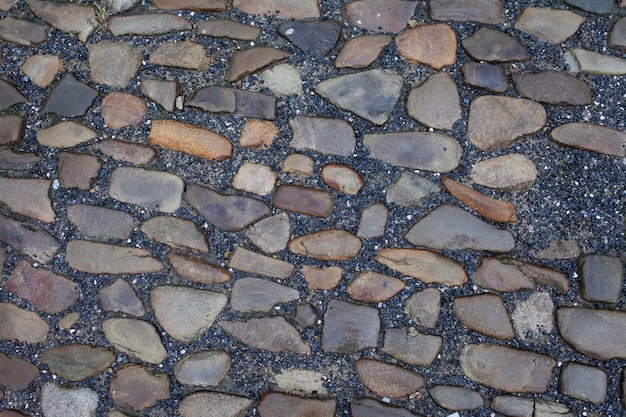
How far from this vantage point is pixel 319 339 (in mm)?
1974

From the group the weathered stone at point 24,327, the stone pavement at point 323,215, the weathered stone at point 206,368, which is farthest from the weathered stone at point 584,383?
the weathered stone at point 24,327

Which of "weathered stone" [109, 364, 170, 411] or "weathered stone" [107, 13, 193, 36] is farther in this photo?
"weathered stone" [107, 13, 193, 36]

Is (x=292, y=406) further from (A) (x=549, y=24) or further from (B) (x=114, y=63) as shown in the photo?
(A) (x=549, y=24)

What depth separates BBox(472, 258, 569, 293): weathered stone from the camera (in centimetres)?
196

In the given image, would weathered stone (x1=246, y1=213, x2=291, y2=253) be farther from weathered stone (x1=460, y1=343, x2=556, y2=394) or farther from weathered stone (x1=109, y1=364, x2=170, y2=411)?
weathered stone (x1=460, y1=343, x2=556, y2=394)

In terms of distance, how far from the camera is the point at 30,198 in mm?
2051

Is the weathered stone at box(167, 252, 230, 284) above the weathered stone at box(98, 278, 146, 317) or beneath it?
above

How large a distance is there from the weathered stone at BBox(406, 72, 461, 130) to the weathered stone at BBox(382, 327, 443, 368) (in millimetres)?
659

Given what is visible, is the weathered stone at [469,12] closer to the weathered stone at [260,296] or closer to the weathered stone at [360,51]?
the weathered stone at [360,51]

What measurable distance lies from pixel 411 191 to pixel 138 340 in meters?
0.98

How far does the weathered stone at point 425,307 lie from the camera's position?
1963 mm

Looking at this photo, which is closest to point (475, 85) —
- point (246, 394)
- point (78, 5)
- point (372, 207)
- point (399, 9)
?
point (399, 9)

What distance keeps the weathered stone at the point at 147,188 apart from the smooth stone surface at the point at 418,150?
0.63 m

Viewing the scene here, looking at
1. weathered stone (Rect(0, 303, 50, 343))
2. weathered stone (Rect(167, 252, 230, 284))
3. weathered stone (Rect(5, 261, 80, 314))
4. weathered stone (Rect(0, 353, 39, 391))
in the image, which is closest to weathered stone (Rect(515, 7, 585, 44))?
weathered stone (Rect(167, 252, 230, 284))
